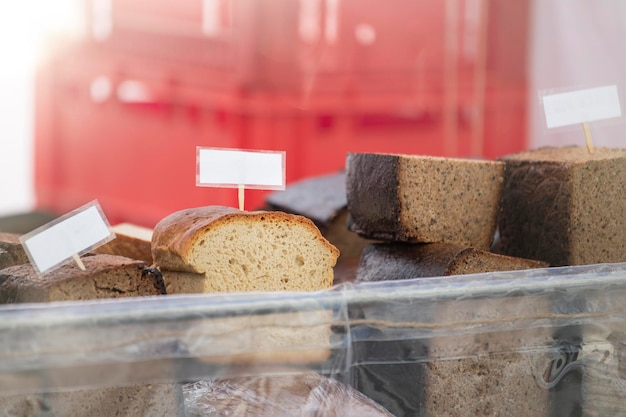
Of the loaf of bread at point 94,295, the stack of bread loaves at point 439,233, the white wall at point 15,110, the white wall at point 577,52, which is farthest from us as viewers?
the white wall at point 15,110

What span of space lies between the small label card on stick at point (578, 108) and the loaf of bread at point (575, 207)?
8cm

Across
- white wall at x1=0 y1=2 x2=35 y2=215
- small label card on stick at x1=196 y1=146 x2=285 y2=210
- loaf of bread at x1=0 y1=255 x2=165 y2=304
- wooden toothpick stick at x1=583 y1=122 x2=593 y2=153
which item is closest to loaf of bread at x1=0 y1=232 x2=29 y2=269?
loaf of bread at x1=0 y1=255 x2=165 y2=304

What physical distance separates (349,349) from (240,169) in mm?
430

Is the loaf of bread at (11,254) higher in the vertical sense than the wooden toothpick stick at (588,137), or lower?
lower

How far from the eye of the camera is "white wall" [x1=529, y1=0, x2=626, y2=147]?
2.16m

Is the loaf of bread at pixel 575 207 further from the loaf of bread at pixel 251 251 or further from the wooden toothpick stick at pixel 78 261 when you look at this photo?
the wooden toothpick stick at pixel 78 261

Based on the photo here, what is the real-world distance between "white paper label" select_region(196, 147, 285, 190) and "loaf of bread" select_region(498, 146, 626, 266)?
0.58m

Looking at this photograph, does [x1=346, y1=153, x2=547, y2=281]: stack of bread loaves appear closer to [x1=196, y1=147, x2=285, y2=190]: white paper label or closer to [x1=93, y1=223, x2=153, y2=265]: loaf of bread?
[x1=196, y1=147, x2=285, y2=190]: white paper label

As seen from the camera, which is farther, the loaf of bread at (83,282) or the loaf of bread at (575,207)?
the loaf of bread at (575,207)

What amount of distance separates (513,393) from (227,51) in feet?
8.34

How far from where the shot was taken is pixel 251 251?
4.15 ft

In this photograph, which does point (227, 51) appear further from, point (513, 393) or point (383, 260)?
point (513, 393)

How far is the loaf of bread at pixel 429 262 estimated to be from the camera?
1.36 m

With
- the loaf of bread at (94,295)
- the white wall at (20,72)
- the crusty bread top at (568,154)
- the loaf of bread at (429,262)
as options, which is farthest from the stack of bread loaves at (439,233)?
the white wall at (20,72)
